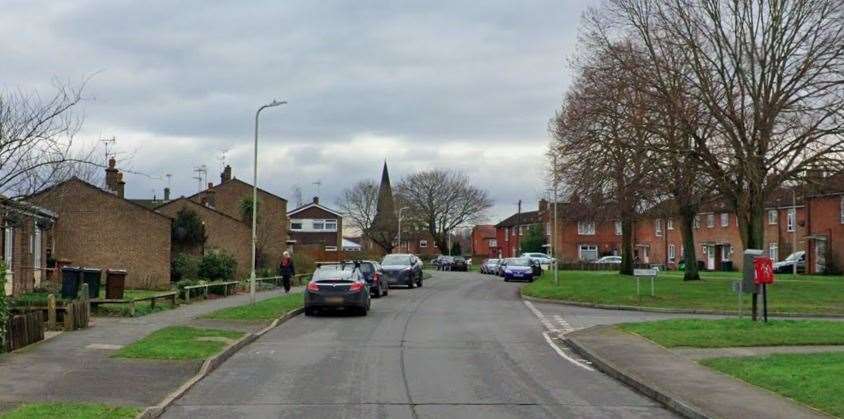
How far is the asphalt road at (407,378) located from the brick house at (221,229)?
1223 inches

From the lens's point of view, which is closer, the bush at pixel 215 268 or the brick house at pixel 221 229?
the bush at pixel 215 268

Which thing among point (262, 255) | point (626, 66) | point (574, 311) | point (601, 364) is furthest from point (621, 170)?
point (262, 255)

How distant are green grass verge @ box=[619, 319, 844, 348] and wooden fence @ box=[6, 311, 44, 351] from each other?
11.4 meters

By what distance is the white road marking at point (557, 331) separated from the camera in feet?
50.4

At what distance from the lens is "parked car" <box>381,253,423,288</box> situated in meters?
41.4

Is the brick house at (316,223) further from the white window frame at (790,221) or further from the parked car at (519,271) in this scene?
the white window frame at (790,221)

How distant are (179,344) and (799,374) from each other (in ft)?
33.4

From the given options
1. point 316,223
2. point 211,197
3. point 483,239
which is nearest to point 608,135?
point 211,197

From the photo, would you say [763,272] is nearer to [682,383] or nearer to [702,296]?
[682,383]


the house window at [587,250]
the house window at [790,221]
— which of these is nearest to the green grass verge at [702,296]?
the house window at [790,221]

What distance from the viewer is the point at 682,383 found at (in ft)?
40.0

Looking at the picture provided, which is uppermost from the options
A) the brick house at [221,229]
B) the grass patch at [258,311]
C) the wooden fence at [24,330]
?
the brick house at [221,229]

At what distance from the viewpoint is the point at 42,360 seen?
13.9 metres

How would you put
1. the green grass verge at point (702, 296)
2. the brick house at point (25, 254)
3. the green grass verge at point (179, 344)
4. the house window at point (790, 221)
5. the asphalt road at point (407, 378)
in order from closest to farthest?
the asphalt road at point (407, 378), the green grass verge at point (179, 344), the brick house at point (25, 254), the green grass verge at point (702, 296), the house window at point (790, 221)
